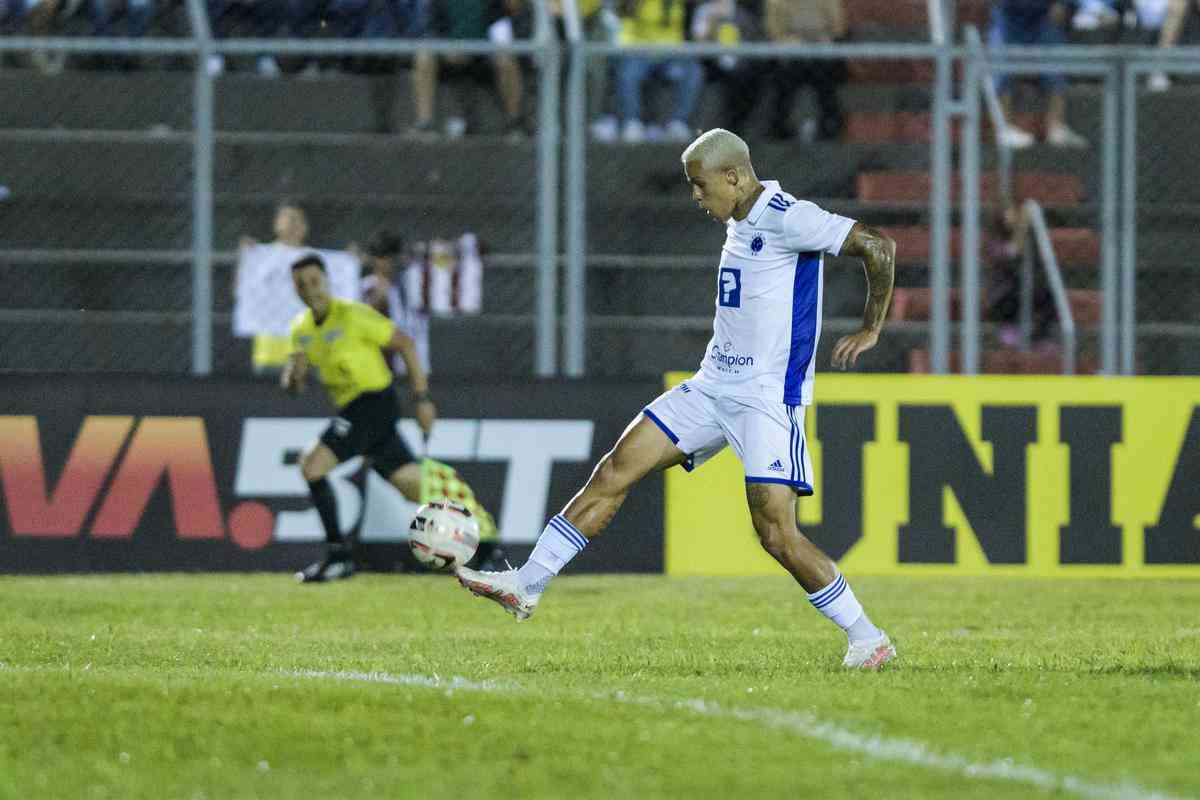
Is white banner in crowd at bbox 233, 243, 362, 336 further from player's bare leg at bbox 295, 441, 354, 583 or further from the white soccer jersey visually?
the white soccer jersey

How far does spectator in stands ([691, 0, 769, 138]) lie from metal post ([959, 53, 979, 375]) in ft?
9.35

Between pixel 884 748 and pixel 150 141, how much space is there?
10.6 metres

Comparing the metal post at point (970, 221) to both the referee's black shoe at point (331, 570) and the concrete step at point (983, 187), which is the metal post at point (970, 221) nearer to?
the concrete step at point (983, 187)

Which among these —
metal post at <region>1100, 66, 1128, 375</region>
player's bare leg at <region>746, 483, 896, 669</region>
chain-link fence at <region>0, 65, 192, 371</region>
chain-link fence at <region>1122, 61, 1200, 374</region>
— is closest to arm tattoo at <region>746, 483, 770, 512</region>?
player's bare leg at <region>746, 483, 896, 669</region>

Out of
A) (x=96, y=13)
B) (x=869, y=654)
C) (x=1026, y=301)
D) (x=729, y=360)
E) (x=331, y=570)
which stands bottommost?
(x=331, y=570)

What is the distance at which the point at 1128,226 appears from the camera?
13.8 meters

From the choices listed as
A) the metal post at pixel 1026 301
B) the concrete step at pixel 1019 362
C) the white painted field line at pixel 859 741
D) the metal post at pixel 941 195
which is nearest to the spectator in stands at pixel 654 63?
the metal post at pixel 1026 301

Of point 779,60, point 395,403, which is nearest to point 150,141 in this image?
point 395,403

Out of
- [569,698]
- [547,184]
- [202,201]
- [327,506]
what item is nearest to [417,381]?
[327,506]

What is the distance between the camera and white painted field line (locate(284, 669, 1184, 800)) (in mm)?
5727

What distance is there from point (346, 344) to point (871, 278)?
17.8ft

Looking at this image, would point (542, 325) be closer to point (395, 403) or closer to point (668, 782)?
point (395, 403)

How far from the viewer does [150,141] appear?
51.4ft

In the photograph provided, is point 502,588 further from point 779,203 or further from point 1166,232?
point 1166,232
